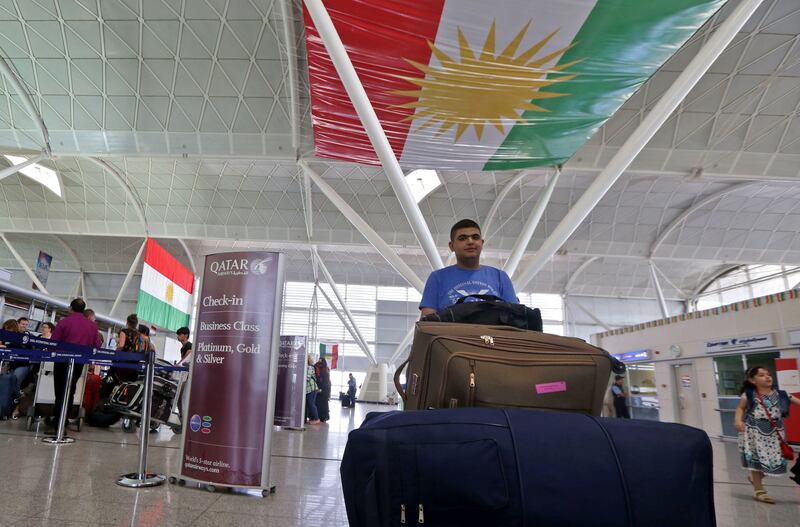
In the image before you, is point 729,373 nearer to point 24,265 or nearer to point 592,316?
point 592,316

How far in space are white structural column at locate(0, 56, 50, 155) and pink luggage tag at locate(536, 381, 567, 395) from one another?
65.4 feet

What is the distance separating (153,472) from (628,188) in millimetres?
24613

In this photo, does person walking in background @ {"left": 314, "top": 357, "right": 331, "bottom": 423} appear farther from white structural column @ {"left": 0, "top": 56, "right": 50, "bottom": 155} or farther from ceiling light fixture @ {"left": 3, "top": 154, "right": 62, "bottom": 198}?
ceiling light fixture @ {"left": 3, "top": 154, "right": 62, "bottom": 198}

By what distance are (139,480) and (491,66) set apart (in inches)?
366

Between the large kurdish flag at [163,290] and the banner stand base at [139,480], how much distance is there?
2238 centimetres

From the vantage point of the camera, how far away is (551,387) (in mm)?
2037

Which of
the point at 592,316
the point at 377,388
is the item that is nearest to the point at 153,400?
the point at 377,388

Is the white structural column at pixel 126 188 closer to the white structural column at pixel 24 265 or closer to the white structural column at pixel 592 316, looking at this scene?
the white structural column at pixel 24 265

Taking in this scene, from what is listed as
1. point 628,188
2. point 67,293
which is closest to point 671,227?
point 628,188

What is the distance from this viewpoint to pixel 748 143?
16.8m

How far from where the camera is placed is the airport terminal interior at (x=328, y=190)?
4.78 metres

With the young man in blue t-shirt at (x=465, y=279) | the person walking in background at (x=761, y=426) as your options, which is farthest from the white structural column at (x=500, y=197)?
the young man in blue t-shirt at (x=465, y=279)

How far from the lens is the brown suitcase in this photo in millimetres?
2014

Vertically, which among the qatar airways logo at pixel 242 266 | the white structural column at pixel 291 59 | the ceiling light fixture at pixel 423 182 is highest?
the ceiling light fixture at pixel 423 182
